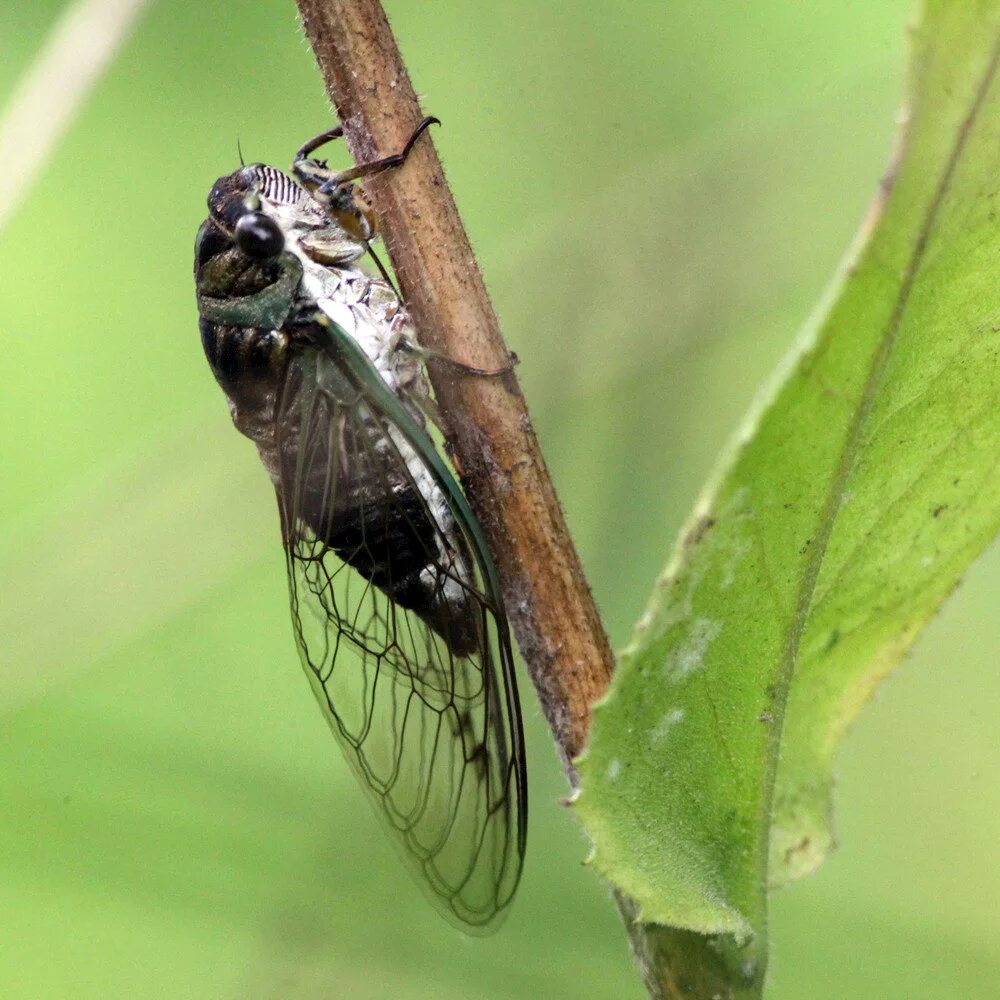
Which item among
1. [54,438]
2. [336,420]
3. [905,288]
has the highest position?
[54,438]

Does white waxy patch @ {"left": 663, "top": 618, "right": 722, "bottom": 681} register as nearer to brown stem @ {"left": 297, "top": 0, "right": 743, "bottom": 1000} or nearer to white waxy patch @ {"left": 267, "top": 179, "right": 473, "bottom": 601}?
brown stem @ {"left": 297, "top": 0, "right": 743, "bottom": 1000}

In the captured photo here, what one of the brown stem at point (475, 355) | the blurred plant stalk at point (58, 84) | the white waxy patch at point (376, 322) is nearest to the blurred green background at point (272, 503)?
the white waxy patch at point (376, 322)

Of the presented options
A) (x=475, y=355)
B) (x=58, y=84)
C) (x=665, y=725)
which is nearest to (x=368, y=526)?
(x=475, y=355)

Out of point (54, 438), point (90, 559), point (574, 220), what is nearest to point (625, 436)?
point (574, 220)

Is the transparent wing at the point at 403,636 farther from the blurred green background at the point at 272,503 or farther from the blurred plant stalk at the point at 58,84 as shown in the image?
the blurred green background at the point at 272,503

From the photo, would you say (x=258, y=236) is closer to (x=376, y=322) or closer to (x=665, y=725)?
(x=376, y=322)

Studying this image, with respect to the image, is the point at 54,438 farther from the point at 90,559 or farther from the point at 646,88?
the point at 646,88

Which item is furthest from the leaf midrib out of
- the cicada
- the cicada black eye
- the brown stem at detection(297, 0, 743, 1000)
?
the cicada black eye
